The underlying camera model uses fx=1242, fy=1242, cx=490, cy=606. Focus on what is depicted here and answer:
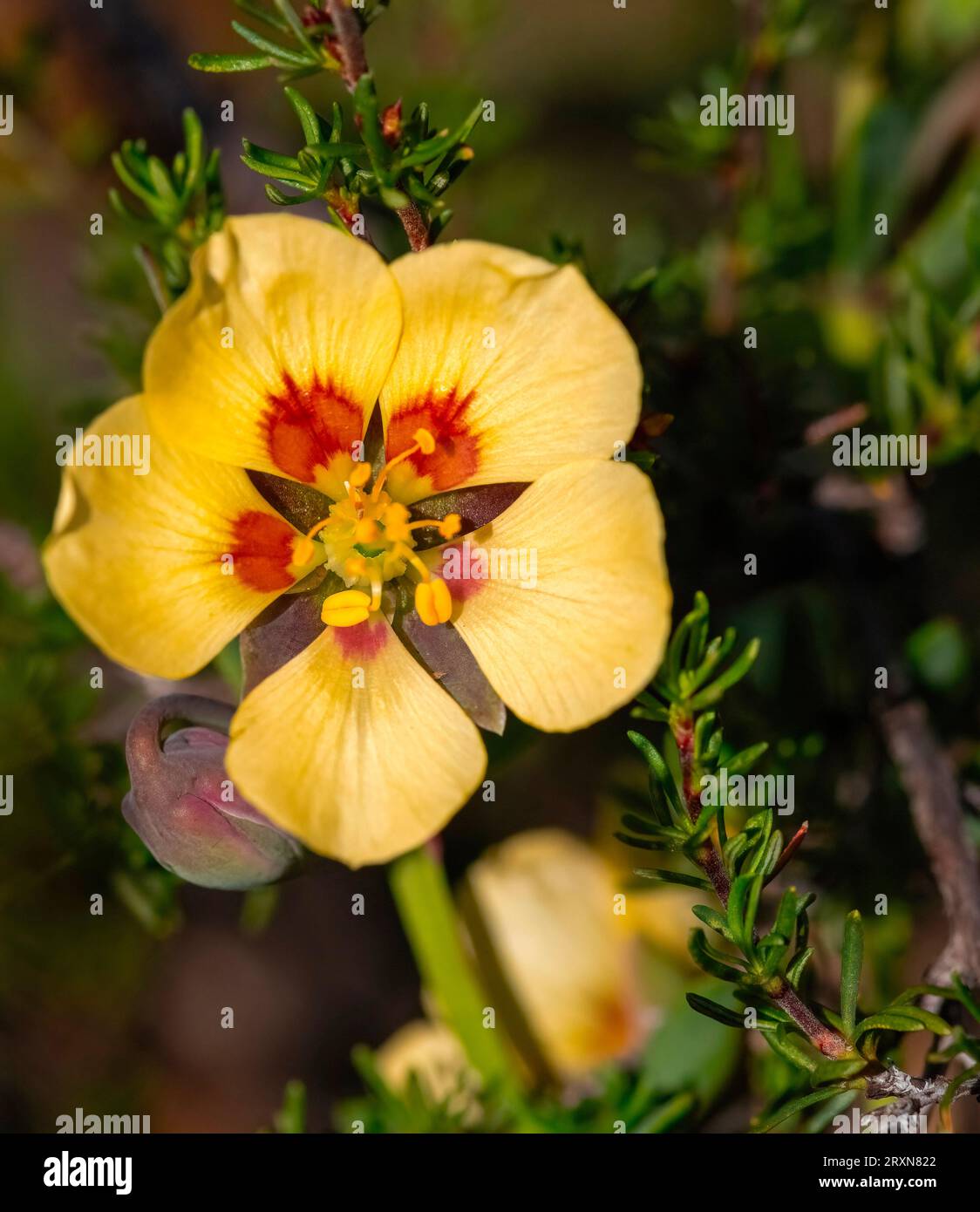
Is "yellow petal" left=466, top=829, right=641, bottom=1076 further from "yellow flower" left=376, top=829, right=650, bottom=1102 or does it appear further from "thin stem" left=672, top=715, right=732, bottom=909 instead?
"thin stem" left=672, top=715, right=732, bottom=909

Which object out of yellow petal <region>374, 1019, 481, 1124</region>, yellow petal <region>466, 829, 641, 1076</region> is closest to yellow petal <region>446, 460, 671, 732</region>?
yellow petal <region>374, 1019, 481, 1124</region>

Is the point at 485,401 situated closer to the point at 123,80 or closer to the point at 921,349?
the point at 921,349

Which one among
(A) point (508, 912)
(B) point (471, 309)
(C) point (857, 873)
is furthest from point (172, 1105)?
(B) point (471, 309)

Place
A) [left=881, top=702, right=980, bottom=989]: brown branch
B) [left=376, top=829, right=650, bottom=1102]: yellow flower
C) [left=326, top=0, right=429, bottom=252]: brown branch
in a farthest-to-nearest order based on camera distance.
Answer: [left=376, top=829, right=650, bottom=1102]: yellow flower, [left=881, top=702, right=980, bottom=989]: brown branch, [left=326, top=0, right=429, bottom=252]: brown branch

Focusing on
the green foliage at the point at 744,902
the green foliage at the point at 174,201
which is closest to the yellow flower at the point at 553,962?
the green foliage at the point at 744,902

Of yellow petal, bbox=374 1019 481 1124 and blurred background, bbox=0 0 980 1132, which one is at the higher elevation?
blurred background, bbox=0 0 980 1132
